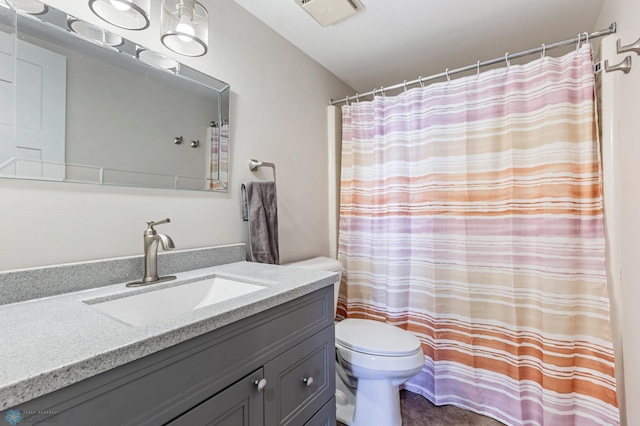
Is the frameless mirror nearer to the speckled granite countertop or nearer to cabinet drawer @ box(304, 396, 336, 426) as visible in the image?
the speckled granite countertop

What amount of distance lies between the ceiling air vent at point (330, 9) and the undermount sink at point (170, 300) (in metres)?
1.38

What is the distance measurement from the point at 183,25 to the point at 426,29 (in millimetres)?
1344

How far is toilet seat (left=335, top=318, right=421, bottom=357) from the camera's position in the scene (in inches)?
52.5

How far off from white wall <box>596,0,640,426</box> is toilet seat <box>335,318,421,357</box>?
2.74 ft

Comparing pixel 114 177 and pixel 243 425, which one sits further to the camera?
pixel 114 177

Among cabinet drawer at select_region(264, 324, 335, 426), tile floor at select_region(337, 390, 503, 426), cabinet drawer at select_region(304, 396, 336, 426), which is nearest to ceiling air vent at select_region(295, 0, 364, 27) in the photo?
cabinet drawer at select_region(264, 324, 335, 426)

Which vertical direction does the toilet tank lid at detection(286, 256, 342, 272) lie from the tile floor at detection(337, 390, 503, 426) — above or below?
above

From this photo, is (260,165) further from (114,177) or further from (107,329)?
(107,329)

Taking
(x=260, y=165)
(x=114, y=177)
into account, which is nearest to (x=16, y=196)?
(x=114, y=177)

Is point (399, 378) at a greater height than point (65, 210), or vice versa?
point (65, 210)

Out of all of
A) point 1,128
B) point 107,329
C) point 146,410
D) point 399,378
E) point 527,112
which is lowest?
point 399,378

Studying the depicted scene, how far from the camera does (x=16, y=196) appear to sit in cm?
85

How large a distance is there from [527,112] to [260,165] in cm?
146

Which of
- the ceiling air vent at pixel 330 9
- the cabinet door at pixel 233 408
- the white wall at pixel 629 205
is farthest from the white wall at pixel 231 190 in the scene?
the white wall at pixel 629 205
